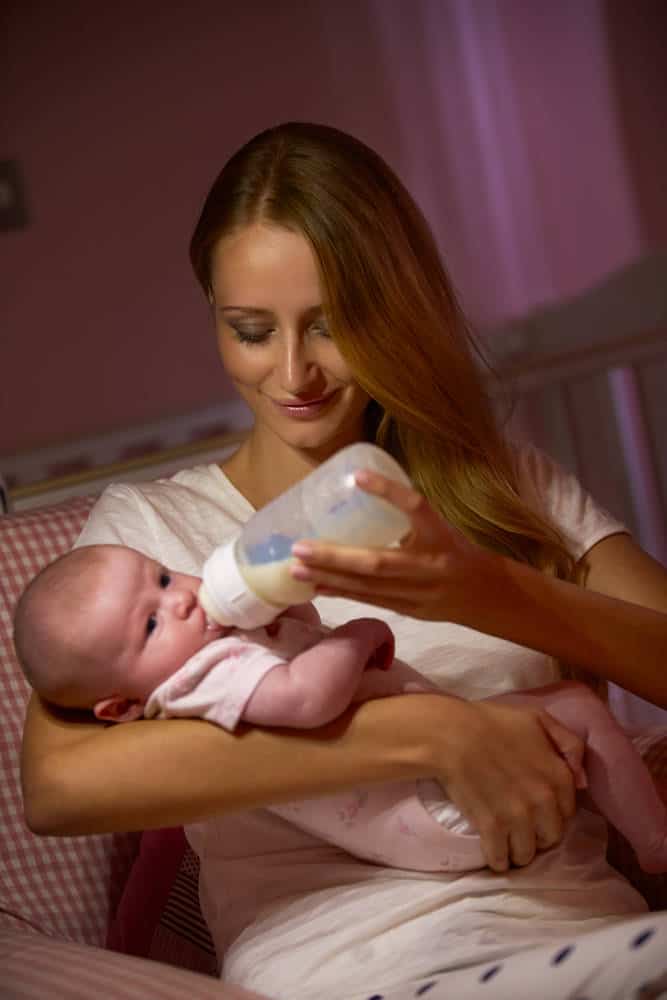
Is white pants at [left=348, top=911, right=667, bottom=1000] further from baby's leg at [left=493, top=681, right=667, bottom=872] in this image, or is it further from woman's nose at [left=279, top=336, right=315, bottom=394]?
woman's nose at [left=279, top=336, right=315, bottom=394]

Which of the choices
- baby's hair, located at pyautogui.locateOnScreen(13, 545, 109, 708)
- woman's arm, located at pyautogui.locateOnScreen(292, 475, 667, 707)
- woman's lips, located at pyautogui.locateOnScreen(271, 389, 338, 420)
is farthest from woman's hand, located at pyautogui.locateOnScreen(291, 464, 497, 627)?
woman's lips, located at pyautogui.locateOnScreen(271, 389, 338, 420)

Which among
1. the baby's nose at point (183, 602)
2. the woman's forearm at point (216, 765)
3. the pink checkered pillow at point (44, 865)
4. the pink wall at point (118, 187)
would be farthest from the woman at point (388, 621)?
the pink wall at point (118, 187)

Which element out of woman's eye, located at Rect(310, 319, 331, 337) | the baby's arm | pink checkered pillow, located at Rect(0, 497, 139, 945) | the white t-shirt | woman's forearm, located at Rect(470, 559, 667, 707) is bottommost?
pink checkered pillow, located at Rect(0, 497, 139, 945)

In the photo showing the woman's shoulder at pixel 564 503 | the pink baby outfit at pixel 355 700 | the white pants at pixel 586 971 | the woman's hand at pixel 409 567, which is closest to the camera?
the white pants at pixel 586 971

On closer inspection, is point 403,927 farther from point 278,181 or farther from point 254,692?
point 278,181

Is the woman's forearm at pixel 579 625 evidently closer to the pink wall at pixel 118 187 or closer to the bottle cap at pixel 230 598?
the bottle cap at pixel 230 598

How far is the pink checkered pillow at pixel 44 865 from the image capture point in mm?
1900

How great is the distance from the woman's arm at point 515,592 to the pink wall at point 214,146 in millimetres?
1713

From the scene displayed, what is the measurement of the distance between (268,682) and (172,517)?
51 cm

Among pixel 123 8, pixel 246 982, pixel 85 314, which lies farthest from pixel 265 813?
pixel 123 8

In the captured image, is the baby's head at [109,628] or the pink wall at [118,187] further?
the pink wall at [118,187]

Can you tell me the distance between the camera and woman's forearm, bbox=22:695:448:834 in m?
1.38

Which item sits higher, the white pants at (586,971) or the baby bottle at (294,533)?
the baby bottle at (294,533)

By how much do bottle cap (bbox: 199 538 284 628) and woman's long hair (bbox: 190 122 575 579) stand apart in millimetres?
429
